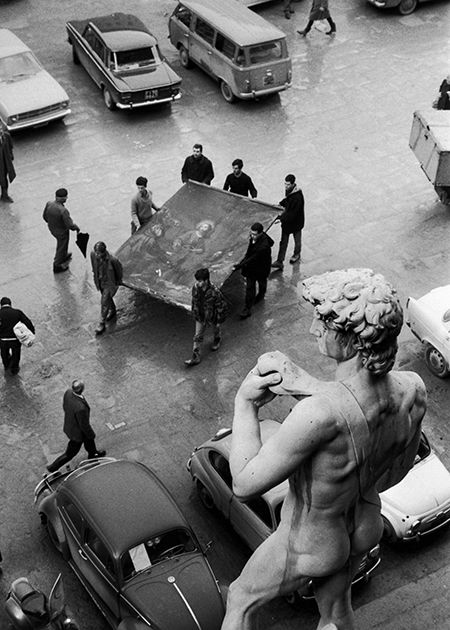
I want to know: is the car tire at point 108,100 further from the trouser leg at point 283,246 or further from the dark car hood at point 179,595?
the dark car hood at point 179,595

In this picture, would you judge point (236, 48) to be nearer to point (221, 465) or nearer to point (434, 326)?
point (434, 326)

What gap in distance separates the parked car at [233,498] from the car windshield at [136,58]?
39.5 feet

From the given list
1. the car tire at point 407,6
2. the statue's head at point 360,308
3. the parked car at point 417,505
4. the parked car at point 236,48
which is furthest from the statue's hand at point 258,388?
the car tire at point 407,6

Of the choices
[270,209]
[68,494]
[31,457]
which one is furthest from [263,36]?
[68,494]

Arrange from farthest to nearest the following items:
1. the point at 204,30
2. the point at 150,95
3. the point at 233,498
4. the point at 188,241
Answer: the point at 204,30, the point at 150,95, the point at 188,241, the point at 233,498

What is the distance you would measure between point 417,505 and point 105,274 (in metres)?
6.49

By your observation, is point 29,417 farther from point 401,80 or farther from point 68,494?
point 401,80

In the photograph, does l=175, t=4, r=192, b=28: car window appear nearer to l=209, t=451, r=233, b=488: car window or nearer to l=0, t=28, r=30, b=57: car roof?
l=0, t=28, r=30, b=57: car roof

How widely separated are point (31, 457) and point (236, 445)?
9529mm

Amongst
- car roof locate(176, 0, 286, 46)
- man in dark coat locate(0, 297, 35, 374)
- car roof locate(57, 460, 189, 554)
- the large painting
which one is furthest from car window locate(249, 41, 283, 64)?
car roof locate(57, 460, 189, 554)

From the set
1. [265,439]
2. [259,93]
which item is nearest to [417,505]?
[265,439]

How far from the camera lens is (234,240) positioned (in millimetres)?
17594

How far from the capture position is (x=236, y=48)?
2380 centimetres

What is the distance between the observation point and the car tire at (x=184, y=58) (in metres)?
25.9
